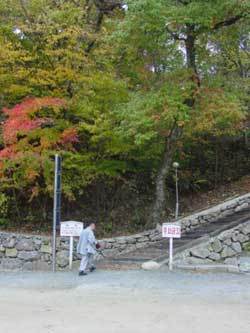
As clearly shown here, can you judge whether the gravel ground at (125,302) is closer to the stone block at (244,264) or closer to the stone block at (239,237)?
the stone block at (244,264)

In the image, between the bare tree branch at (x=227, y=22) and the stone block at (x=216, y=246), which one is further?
the bare tree branch at (x=227, y=22)

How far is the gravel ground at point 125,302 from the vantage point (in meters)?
7.42

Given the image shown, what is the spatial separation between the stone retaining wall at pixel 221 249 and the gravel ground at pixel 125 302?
4.11 feet

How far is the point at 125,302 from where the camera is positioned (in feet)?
30.8

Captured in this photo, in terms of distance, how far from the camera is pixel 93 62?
1605 centimetres

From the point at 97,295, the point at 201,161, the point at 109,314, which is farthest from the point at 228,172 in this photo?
the point at 109,314

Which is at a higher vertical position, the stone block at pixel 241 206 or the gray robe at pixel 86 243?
the stone block at pixel 241 206

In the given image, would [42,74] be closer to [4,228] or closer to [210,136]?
[4,228]

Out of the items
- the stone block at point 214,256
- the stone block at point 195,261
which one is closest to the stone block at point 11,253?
the stone block at point 195,261

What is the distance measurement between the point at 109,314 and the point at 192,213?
31.1 feet

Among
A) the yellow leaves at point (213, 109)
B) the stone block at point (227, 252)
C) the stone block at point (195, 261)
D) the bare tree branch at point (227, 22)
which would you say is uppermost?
the bare tree branch at point (227, 22)

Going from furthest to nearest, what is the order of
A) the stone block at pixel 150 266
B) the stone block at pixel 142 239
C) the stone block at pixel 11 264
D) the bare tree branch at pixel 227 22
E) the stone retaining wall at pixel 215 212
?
the stone retaining wall at pixel 215 212
the stone block at pixel 142 239
the bare tree branch at pixel 227 22
the stone block at pixel 11 264
the stone block at pixel 150 266

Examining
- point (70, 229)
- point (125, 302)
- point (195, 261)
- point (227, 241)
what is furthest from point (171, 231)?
point (125, 302)

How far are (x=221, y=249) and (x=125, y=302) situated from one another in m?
5.41
